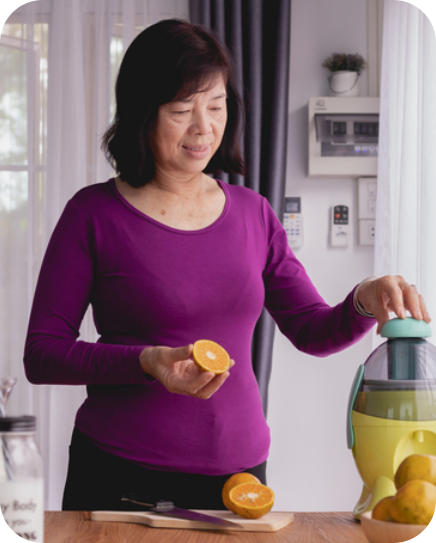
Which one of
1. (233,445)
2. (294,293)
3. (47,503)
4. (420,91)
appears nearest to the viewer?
(233,445)

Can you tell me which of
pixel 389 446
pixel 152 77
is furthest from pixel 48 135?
pixel 389 446

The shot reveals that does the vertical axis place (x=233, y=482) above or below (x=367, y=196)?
below

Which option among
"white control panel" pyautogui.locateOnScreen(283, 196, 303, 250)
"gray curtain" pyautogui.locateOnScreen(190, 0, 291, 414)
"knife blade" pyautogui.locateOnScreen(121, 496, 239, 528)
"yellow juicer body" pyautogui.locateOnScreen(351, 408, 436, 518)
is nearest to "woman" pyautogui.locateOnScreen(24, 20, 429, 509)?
"knife blade" pyautogui.locateOnScreen(121, 496, 239, 528)

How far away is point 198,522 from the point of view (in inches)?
42.1

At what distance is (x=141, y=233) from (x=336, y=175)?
1.73m

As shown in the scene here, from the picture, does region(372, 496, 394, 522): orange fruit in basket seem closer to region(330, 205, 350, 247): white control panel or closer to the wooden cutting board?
the wooden cutting board

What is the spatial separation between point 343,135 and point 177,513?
7.01ft

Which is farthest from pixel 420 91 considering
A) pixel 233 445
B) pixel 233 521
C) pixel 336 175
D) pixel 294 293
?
pixel 233 521

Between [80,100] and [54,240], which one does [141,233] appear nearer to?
[54,240]

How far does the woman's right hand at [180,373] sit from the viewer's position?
1.07m

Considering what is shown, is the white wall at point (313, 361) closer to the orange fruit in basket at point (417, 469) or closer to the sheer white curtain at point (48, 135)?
the sheer white curtain at point (48, 135)

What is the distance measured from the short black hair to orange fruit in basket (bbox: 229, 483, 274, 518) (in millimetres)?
636

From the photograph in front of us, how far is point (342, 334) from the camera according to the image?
53.7 inches

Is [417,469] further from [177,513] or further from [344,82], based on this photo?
[344,82]
